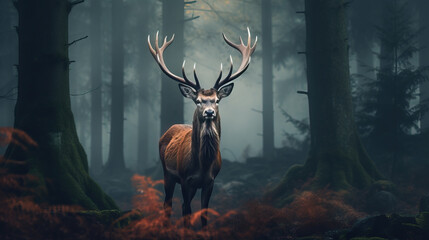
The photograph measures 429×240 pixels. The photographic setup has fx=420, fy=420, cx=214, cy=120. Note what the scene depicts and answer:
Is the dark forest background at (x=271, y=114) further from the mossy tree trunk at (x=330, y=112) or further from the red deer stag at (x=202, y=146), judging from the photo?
the red deer stag at (x=202, y=146)

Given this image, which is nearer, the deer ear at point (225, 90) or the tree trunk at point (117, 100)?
the deer ear at point (225, 90)

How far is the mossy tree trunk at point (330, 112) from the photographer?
36.2 ft

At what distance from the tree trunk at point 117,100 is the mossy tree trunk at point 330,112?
1204cm

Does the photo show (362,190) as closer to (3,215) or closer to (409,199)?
(409,199)

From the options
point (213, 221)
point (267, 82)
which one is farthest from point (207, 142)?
point (267, 82)

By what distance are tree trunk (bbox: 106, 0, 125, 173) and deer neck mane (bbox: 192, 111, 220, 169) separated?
15073 mm

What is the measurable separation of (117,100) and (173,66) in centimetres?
677

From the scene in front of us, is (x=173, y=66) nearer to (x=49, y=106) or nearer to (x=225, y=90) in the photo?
(x=49, y=106)

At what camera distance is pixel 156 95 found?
3006 centimetres

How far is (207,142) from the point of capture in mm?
7008

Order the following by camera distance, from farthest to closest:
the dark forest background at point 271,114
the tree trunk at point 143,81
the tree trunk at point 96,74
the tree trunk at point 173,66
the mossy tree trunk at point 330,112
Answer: the tree trunk at point 143,81 → the tree trunk at point 96,74 → the tree trunk at point 173,66 → the mossy tree trunk at point 330,112 → the dark forest background at point 271,114

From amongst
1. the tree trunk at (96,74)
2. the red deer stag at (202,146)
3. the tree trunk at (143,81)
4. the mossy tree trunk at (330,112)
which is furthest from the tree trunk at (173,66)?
the tree trunk at (96,74)

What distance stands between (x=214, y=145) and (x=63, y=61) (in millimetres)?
3503

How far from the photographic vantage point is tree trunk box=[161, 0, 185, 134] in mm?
16594
